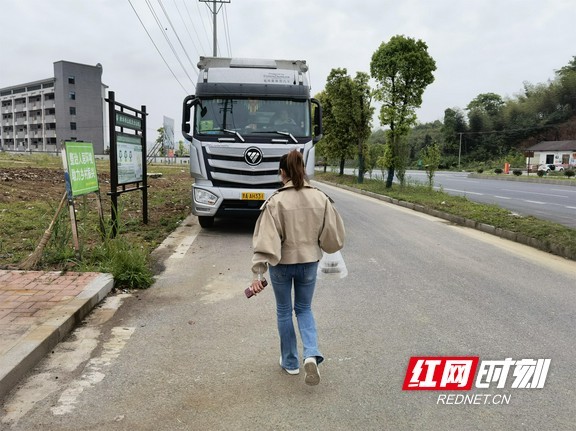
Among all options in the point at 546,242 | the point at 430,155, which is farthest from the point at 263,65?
the point at 430,155

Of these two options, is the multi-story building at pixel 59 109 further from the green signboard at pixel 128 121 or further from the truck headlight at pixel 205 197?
the truck headlight at pixel 205 197

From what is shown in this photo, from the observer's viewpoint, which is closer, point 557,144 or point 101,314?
point 101,314

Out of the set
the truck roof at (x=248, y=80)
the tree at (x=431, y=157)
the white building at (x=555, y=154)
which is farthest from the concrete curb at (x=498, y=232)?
the white building at (x=555, y=154)

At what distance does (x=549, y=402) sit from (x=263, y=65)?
8.10 metres

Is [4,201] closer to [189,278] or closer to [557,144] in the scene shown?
[189,278]

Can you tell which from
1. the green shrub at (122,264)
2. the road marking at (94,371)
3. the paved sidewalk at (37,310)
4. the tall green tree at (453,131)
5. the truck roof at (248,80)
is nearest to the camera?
the road marking at (94,371)

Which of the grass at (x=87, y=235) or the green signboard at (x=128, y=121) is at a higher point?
the green signboard at (x=128, y=121)

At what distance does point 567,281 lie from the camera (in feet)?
20.0

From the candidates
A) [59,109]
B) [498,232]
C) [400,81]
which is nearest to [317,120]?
[498,232]

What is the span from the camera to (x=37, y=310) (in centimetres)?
421

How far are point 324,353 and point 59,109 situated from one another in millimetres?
83340

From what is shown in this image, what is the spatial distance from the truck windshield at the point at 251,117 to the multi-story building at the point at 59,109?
2803 inches

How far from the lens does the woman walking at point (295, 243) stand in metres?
3.02

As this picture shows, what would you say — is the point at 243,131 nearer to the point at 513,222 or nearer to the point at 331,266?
the point at 331,266
